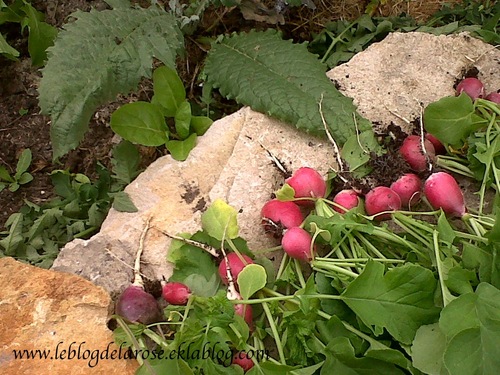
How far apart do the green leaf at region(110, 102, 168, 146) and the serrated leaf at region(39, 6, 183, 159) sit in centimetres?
4

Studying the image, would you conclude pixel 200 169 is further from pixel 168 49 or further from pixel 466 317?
pixel 466 317

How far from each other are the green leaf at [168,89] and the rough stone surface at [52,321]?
41 cm

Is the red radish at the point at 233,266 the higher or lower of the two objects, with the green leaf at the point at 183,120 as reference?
lower

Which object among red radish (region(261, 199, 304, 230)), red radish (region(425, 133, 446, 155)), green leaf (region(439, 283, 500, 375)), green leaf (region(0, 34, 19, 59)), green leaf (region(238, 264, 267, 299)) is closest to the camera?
green leaf (region(439, 283, 500, 375))

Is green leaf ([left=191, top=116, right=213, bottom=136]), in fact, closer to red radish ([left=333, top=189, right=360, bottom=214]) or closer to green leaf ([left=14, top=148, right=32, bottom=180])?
red radish ([left=333, top=189, right=360, bottom=214])

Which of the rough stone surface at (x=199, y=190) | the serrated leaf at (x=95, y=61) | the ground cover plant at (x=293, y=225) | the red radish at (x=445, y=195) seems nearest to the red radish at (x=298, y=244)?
the ground cover plant at (x=293, y=225)

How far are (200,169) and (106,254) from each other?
0.23 m

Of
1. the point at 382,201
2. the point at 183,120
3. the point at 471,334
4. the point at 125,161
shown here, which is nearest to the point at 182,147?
the point at 183,120

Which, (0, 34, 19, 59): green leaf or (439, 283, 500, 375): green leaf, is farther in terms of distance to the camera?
(0, 34, 19, 59): green leaf

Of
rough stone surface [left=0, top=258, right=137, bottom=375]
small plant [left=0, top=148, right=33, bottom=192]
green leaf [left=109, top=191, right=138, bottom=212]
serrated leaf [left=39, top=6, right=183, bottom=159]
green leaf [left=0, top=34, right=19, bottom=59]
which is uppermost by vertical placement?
serrated leaf [left=39, top=6, right=183, bottom=159]

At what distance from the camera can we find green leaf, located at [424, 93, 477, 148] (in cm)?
102

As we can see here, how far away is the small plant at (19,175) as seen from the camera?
1.42 metres

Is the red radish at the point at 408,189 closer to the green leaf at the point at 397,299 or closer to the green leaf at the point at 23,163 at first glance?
the green leaf at the point at 397,299

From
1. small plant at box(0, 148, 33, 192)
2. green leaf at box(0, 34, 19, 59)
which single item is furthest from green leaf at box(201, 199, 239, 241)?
green leaf at box(0, 34, 19, 59)
